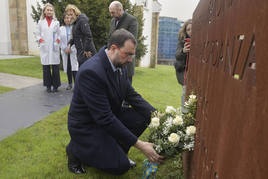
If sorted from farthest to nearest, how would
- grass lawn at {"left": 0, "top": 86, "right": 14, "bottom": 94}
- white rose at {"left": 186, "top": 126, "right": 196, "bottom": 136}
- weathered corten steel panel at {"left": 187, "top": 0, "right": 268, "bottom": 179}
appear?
grass lawn at {"left": 0, "top": 86, "right": 14, "bottom": 94}
white rose at {"left": 186, "top": 126, "right": 196, "bottom": 136}
weathered corten steel panel at {"left": 187, "top": 0, "right": 268, "bottom": 179}

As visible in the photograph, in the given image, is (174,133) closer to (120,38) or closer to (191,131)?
(191,131)

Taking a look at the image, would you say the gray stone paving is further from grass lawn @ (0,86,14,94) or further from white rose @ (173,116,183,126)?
white rose @ (173,116,183,126)

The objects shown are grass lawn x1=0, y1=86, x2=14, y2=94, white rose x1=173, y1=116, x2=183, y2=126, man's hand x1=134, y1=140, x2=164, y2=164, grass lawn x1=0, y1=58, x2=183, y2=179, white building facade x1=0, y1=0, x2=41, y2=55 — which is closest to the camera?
white rose x1=173, y1=116, x2=183, y2=126

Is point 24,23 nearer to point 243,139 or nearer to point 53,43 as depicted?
point 53,43

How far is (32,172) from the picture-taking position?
2.85 m

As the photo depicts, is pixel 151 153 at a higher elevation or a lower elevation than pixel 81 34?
lower

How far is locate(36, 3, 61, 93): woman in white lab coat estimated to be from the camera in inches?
251

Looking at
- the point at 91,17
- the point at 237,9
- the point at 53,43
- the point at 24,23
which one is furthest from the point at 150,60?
the point at 237,9

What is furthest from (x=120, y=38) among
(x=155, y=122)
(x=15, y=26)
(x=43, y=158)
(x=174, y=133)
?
(x=15, y=26)

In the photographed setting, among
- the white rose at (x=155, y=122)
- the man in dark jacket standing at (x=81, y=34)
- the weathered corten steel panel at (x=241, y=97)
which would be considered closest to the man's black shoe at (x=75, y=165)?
the white rose at (x=155, y=122)

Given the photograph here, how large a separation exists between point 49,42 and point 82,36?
2.83 ft

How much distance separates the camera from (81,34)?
6.46 metres

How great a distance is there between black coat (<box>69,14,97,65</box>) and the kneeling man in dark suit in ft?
12.1

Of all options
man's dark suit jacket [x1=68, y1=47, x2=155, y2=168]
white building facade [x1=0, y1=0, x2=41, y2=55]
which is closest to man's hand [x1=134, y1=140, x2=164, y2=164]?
man's dark suit jacket [x1=68, y1=47, x2=155, y2=168]
